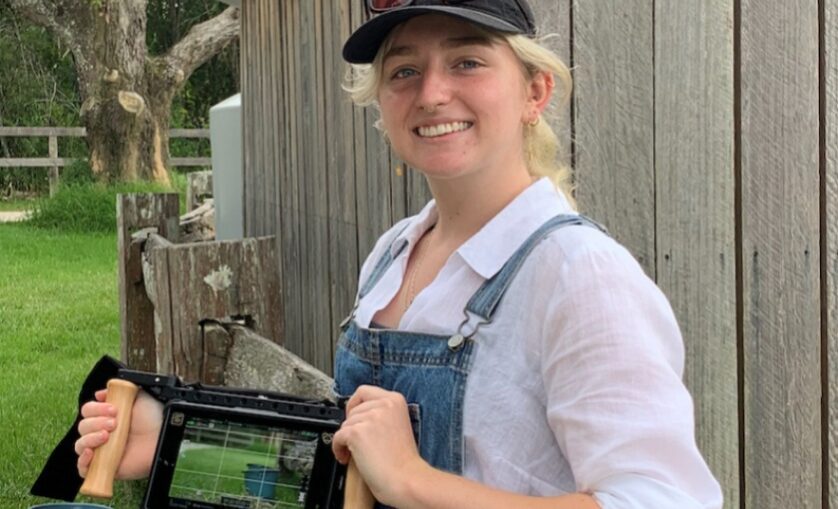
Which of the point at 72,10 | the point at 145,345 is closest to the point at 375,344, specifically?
the point at 145,345

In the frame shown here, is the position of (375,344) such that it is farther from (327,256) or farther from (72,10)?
(72,10)

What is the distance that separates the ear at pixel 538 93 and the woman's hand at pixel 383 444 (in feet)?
1.61

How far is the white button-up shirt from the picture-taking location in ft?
4.15

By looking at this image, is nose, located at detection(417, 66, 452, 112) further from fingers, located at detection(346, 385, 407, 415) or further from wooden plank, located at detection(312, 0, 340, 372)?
wooden plank, located at detection(312, 0, 340, 372)

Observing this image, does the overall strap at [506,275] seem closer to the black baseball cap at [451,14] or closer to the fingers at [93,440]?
the black baseball cap at [451,14]

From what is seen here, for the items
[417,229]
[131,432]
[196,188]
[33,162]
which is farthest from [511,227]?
[33,162]

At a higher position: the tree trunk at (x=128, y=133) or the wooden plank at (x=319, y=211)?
the tree trunk at (x=128, y=133)

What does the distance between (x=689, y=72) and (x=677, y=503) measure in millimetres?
1220

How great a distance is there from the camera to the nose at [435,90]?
153 cm

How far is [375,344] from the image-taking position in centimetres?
157

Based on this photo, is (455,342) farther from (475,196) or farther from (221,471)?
(221,471)

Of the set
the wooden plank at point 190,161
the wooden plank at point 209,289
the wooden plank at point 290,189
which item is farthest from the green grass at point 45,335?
the wooden plank at point 190,161

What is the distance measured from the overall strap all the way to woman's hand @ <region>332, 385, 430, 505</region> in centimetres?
15

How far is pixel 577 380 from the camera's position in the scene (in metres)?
1.29
